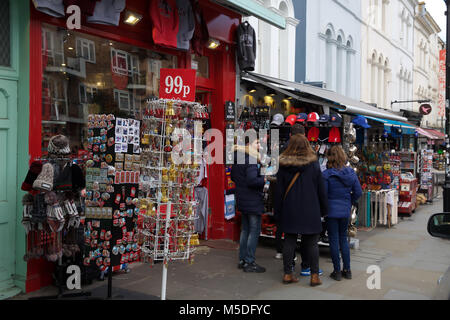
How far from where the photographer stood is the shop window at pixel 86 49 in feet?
19.7

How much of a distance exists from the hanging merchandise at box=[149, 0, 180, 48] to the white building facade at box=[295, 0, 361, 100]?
7.44 meters

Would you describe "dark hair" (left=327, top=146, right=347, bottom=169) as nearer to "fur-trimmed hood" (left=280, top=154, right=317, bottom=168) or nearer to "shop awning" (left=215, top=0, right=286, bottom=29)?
"fur-trimmed hood" (left=280, top=154, right=317, bottom=168)

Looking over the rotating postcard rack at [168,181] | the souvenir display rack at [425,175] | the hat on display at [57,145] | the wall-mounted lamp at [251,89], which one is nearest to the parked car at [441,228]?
the rotating postcard rack at [168,181]

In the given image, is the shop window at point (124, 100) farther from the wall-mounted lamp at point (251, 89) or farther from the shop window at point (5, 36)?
the wall-mounted lamp at point (251, 89)

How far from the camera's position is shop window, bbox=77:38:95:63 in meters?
6.02

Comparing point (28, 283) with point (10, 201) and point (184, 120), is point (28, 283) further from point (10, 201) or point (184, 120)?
point (184, 120)

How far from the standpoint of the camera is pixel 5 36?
16.8 feet

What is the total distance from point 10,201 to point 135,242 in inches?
61.0

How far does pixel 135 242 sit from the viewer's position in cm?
524

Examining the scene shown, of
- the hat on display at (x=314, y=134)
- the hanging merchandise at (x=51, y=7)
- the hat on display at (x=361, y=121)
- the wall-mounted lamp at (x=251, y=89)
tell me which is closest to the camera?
the hanging merchandise at (x=51, y=7)

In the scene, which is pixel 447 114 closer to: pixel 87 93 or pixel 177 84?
pixel 177 84

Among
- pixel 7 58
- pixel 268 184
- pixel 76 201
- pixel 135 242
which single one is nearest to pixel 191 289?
pixel 135 242

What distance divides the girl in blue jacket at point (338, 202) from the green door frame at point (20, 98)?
13.0ft

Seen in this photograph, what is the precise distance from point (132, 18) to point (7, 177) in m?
3.04
